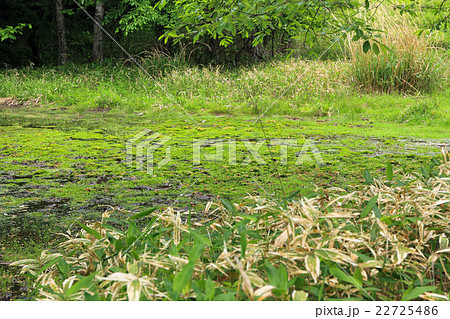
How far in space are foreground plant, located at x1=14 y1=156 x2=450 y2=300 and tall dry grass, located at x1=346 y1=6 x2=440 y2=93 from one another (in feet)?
18.9

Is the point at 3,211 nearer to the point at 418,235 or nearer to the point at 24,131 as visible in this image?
the point at 418,235

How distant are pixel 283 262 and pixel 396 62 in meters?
6.54

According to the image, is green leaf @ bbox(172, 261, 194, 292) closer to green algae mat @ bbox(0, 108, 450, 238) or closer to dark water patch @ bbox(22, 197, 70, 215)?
green algae mat @ bbox(0, 108, 450, 238)

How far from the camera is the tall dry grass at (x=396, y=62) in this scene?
7082 millimetres

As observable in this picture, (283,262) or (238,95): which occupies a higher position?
(283,262)

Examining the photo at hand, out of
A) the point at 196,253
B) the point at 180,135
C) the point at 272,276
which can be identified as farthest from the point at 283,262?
the point at 180,135

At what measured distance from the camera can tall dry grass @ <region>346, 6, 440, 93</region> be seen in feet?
23.2

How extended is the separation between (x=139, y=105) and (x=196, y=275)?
21.8 ft

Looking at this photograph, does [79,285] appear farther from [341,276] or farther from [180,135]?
[180,135]

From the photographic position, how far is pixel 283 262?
1412 mm

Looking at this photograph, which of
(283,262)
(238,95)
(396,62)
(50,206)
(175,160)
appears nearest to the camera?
(283,262)
